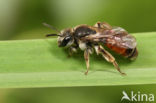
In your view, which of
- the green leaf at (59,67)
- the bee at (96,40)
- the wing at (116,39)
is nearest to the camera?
the green leaf at (59,67)

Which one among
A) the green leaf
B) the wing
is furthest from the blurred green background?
the wing

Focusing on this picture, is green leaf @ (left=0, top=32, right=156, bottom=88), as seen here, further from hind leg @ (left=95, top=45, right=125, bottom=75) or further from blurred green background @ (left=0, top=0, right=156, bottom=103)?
blurred green background @ (left=0, top=0, right=156, bottom=103)

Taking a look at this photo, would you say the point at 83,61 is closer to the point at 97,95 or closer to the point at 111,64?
the point at 111,64

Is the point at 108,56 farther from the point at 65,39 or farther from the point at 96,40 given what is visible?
the point at 65,39

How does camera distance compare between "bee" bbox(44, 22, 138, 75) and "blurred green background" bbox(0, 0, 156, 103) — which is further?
"blurred green background" bbox(0, 0, 156, 103)

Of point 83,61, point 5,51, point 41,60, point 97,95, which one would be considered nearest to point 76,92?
point 97,95

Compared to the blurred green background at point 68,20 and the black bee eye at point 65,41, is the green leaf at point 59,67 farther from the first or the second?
the blurred green background at point 68,20

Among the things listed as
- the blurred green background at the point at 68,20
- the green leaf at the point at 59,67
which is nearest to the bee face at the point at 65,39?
the green leaf at the point at 59,67
